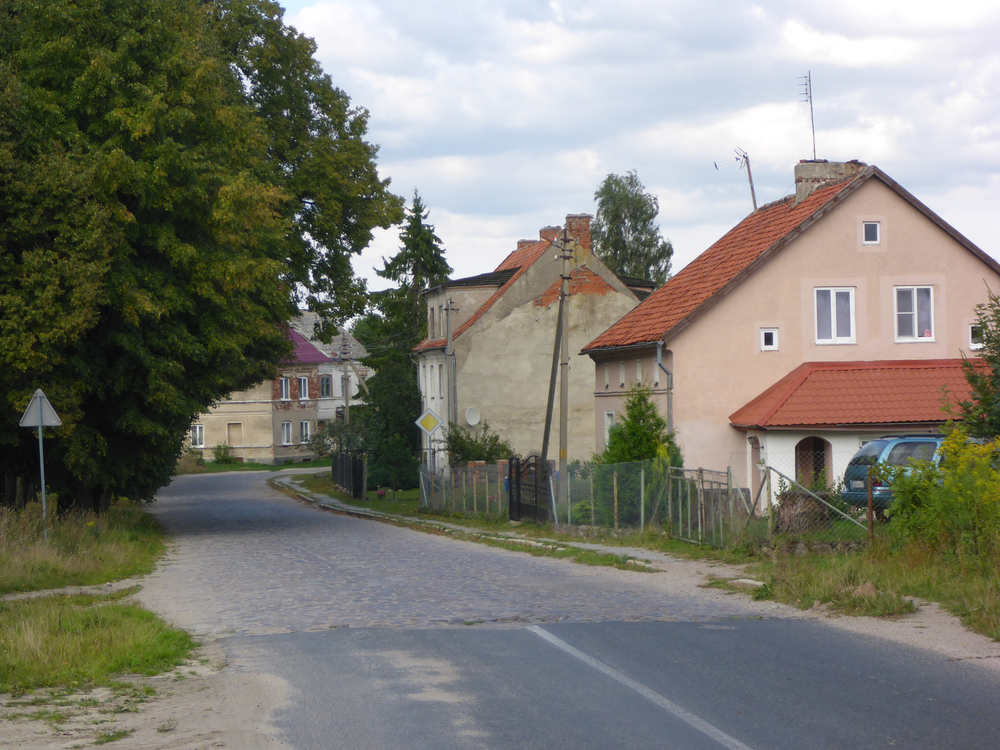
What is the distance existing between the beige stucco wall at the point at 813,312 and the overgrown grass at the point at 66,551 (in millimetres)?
15125

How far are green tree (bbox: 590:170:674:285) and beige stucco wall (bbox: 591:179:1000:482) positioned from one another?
112 ft

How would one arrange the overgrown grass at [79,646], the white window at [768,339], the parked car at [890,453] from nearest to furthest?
the overgrown grass at [79,646] → the parked car at [890,453] → the white window at [768,339]

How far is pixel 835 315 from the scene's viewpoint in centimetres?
3088

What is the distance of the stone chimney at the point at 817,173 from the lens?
109 ft

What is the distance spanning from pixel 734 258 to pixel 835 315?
11.5ft

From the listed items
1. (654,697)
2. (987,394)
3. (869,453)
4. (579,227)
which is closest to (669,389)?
(869,453)

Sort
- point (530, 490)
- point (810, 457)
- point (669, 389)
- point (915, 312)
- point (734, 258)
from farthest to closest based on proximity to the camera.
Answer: point (734, 258)
point (915, 312)
point (669, 389)
point (810, 457)
point (530, 490)

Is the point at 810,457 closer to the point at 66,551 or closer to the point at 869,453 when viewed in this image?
the point at 869,453

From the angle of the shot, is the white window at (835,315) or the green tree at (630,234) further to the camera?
the green tree at (630,234)

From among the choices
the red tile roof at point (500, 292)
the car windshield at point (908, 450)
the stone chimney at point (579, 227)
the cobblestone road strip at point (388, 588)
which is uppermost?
the stone chimney at point (579, 227)

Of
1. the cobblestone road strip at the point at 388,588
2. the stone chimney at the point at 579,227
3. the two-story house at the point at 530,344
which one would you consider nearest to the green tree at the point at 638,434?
the cobblestone road strip at the point at 388,588

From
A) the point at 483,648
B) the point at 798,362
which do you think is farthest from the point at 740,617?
the point at 798,362

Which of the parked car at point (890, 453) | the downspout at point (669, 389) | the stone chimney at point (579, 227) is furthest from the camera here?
the stone chimney at point (579, 227)

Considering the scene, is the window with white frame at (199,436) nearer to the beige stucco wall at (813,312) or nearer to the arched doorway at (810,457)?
the beige stucco wall at (813,312)
